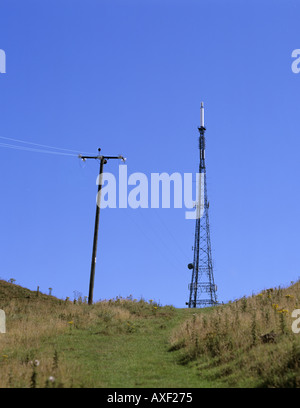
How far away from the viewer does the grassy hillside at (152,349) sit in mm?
11125

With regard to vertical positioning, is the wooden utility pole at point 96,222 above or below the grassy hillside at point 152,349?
above

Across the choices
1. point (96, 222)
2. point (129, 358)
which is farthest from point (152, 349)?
point (96, 222)

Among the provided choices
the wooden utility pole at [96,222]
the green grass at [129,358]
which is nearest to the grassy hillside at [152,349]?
the green grass at [129,358]

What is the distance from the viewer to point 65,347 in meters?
16.1

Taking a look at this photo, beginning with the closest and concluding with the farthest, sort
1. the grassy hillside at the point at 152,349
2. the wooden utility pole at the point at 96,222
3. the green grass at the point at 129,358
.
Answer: the grassy hillside at the point at 152,349 < the green grass at the point at 129,358 < the wooden utility pole at the point at 96,222

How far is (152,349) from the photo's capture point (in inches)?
645

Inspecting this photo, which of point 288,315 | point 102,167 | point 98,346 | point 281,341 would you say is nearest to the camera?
point 281,341

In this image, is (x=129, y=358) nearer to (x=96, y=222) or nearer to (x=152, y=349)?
(x=152, y=349)

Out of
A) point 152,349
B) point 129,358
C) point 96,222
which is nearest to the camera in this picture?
point 129,358

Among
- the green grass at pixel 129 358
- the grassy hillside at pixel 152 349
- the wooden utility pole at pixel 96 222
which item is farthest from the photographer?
the wooden utility pole at pixel 96 222

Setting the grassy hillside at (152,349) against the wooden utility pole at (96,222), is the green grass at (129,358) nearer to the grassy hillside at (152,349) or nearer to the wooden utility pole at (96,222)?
the grassy hillside at (152,349)
